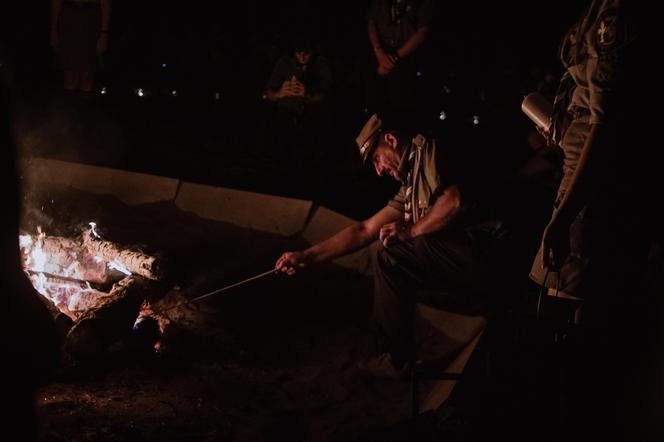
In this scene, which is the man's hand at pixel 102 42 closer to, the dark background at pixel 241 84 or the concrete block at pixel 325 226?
the dark background at pixel 241 84

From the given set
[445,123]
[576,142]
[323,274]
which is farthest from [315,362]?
[445,123]

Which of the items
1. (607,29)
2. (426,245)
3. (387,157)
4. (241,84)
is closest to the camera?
(607,29)

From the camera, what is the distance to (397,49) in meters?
8.49

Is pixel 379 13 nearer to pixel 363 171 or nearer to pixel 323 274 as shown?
pixel 363 171

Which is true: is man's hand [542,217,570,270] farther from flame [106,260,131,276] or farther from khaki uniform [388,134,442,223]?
flame [106,260,131,276]

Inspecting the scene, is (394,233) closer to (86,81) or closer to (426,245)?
(426,245)

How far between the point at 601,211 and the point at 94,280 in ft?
11.5

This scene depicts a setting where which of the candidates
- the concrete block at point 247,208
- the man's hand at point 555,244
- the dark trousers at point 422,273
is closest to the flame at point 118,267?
the dark trousers at point 422,273

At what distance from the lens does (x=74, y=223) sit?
6.16m

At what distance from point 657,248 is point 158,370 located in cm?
303

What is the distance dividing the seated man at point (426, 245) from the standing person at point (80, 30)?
6003 millimetres

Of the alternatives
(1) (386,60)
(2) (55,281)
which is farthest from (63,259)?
(1) (386,60)

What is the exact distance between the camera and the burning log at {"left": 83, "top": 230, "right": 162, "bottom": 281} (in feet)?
15.2

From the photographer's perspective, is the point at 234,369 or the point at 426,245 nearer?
the point at 426,245
